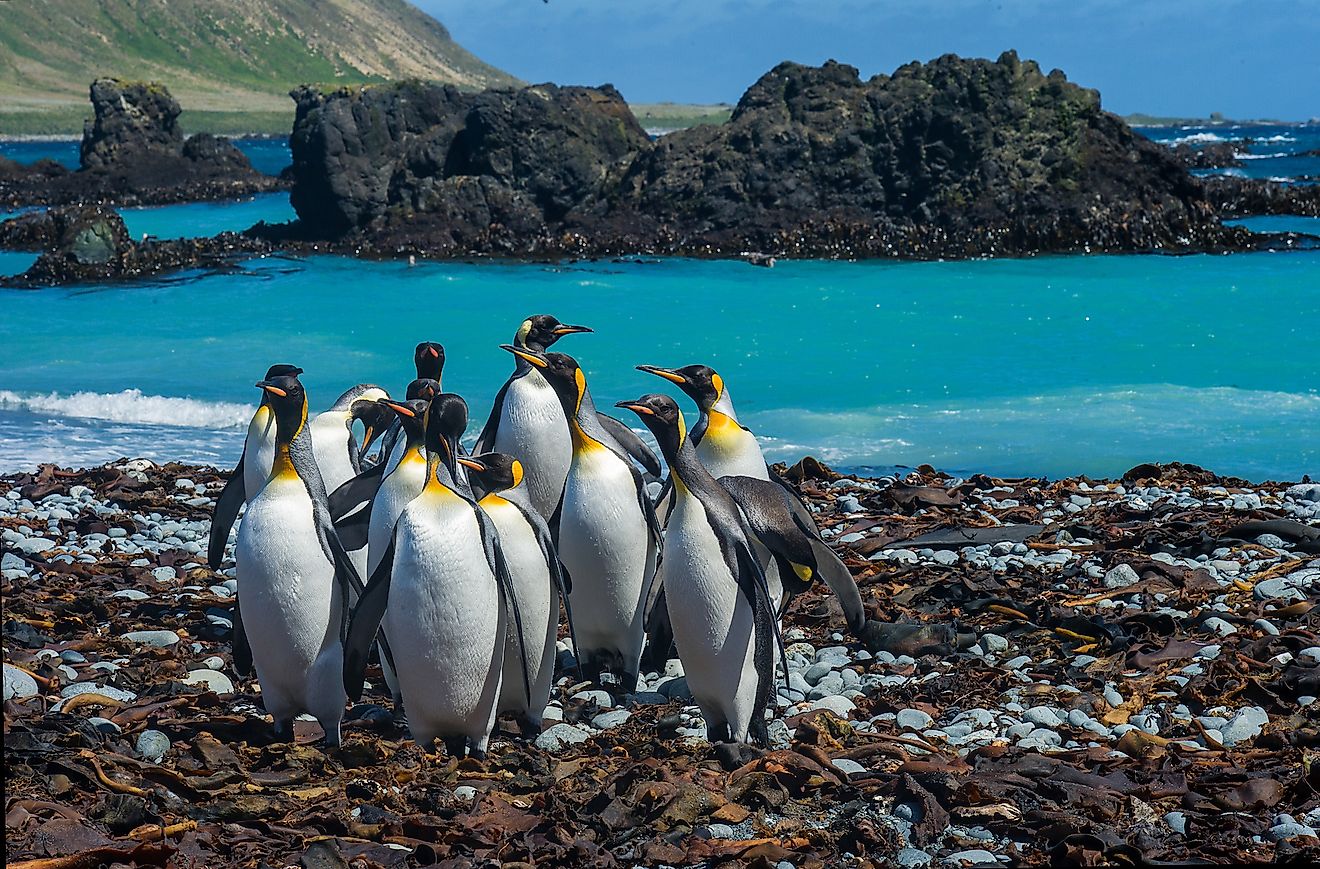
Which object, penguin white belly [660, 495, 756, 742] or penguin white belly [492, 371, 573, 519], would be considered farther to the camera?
penguin white belly [492, 371, 573, 519]

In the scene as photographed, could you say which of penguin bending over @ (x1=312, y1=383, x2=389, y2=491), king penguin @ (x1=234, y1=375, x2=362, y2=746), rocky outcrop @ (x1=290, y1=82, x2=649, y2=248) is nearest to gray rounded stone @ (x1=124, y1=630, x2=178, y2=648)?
penguin bending over @ (x1=312, y1=383, x2=389, y2=491)

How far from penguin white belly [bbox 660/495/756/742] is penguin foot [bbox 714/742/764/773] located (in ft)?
0.86

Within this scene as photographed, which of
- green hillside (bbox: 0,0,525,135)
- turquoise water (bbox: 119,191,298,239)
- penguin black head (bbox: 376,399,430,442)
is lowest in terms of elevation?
penguin black head (bbox: 376,399,430,442)

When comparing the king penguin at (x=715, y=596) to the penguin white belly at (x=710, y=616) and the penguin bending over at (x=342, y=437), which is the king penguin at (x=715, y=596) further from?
the penguin bending over at (x=342, y=437)

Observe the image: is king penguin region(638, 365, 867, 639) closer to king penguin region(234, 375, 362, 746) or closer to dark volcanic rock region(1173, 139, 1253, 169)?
king penguin region(234, 375, 362, 746)

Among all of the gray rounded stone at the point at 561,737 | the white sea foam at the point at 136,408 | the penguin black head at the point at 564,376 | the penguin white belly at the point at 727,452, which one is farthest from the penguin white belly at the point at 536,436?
the white sea foam at the point at 136,408

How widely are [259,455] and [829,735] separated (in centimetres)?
250

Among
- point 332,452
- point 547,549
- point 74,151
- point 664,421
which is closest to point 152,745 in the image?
point 547,549

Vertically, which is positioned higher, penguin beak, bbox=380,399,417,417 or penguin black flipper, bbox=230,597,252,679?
penguin beak, bbox=380,399,417,417

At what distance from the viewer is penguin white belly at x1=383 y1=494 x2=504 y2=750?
3.67 metres

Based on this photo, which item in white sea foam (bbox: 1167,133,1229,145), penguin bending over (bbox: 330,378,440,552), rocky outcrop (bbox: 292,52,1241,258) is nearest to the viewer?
penguin bending over (bbox: 330,378,440,552)

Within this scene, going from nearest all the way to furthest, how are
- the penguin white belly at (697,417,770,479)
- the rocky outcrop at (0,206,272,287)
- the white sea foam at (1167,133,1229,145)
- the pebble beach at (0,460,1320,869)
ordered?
the pebble beach at (0,460,1320,869) < the penguin white belly at (697,417,770,479) < the rocky outcrop at (0,206,272,287) < the white sea foam at (1167,133,1229,145)

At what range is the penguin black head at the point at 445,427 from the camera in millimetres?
3820

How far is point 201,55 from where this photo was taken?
124m
